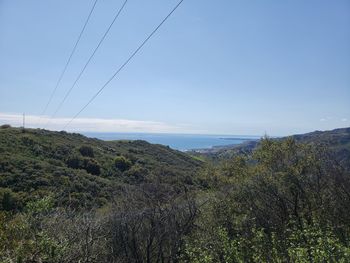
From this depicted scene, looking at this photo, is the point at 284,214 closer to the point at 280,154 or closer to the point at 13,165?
the point at 280,154

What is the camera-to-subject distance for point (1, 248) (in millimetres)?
12211

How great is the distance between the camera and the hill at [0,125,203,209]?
3584cm

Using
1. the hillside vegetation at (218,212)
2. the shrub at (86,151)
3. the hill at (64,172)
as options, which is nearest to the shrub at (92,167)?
the hill at (64,172)

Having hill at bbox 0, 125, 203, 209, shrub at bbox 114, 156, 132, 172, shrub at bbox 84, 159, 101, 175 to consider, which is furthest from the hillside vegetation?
shrub at bbox 114, 156, 132, 172

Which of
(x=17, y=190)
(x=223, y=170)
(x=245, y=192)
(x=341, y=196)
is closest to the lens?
(x=341, y=196)

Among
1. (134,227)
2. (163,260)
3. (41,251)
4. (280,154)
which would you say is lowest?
(163,260)

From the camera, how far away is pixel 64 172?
154 ft

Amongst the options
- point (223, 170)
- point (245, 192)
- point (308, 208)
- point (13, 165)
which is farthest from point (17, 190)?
point (308, 208)

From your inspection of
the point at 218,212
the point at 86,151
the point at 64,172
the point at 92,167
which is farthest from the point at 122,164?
the point at 218,212

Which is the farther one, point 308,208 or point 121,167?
point 121,167

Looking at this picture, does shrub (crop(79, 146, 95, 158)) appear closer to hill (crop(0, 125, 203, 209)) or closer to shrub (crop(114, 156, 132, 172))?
hill (crop(0, 125, 203, 209))

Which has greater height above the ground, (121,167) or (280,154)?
(280,154)

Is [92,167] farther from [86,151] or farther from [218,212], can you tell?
[218,212]

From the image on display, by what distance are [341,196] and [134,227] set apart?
10.3 m
